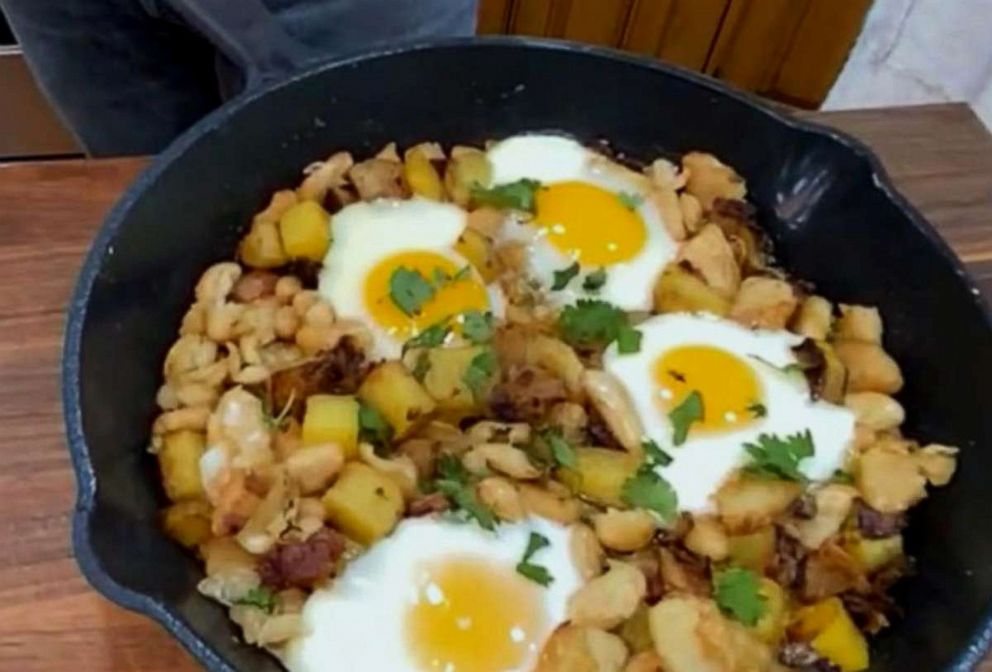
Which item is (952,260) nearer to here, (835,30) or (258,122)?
(258,122)

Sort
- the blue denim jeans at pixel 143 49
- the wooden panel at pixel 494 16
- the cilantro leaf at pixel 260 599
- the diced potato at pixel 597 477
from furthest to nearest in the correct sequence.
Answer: the wooden panel at pixel 494 16
the blue denim jeans at pixel 143 49
the diced potato at pixel 597 477
the cilantro leaf at pixel 260 599

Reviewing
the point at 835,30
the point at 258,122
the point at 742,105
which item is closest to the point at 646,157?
the point at 742,105

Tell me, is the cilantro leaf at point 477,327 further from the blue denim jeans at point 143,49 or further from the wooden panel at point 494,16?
the wooden panel at point 494,16

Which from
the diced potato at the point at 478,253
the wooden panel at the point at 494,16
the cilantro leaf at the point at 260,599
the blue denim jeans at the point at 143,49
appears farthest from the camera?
the wooden panel at the point at 494,16

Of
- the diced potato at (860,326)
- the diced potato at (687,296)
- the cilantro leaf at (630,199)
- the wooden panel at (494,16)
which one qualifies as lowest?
the wooden panel at (494,16)

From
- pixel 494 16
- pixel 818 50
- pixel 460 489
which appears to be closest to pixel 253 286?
pixel 460 489

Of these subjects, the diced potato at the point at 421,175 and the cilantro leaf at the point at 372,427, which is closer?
the cilantro leaf at the point at 372,427

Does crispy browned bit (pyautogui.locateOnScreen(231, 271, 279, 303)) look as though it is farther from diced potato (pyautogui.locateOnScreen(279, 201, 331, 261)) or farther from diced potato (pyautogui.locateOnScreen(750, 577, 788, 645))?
diced potato (pyautogui.locateOnScreen(750, 577, 788, 645))

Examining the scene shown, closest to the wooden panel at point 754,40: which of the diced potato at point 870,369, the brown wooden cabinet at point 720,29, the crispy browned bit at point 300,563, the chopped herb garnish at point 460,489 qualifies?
the brown wooden cabinet at point 720,29
